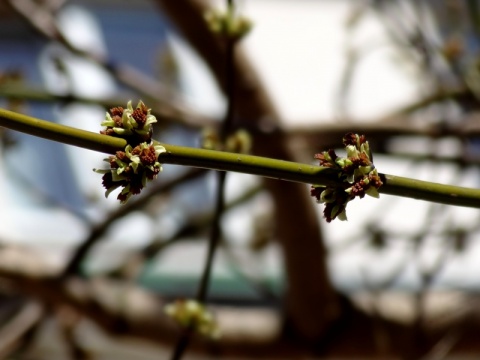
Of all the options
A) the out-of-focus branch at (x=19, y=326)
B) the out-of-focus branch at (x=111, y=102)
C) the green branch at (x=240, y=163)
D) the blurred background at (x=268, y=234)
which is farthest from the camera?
the out-of-focus branch at (x=19, y=326)

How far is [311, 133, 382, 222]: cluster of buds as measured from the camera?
0.45m

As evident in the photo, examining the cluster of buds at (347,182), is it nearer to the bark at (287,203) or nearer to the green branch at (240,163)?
the green branch at (240,163)

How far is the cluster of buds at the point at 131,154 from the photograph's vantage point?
44 centimetres

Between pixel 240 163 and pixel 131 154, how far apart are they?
0.20 ft

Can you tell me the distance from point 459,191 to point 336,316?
79 cm

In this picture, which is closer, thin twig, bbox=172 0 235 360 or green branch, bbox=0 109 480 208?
green branch, bbox=0 109 480 208

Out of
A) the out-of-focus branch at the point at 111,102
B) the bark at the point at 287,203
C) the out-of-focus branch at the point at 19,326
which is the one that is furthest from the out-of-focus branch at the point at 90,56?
the out-of-focus branch at the point at 19,326

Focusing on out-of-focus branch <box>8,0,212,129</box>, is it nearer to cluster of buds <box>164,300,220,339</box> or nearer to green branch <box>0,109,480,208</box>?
cluster of buds <box>164,300,220,339</box>

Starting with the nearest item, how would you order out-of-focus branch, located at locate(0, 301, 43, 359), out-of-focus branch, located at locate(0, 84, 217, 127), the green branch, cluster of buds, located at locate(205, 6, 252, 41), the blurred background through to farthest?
1. the green branch
2. cluster of buds, located at locate(205, 6, 252, 41)
3. out-of-focus branch, located at locate(0, 84, 217, 127)
4. the blurred background
5. out-of-focus branch, located at locate(0, 301, 43, 359)

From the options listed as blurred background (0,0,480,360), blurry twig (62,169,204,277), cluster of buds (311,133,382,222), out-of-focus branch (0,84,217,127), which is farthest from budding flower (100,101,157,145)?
blurry twig (62,169,204,277)

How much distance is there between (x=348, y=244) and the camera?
146 centimetres

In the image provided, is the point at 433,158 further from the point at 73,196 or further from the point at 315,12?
the point at 315,12

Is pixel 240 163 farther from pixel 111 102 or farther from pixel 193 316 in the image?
pixel 111 102

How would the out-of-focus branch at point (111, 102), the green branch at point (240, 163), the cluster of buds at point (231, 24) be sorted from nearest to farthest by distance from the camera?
1. the green branch at point (240, 163)
2. the cluster of buds at point (231, 24)
3. the out-of-focus branch at point (111, 102)
